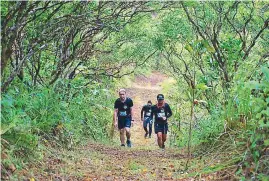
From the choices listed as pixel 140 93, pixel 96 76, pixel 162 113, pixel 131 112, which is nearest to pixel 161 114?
pixel 162 113

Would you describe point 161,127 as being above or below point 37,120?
below

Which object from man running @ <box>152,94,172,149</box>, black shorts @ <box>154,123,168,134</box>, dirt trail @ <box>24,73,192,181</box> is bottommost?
dirt trail @ <box>24,73,192,181</box>

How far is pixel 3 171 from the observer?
17.5 feet

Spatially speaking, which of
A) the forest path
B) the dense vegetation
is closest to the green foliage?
the dense vegetation

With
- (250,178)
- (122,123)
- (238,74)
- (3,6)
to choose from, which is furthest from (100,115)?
(250,178)

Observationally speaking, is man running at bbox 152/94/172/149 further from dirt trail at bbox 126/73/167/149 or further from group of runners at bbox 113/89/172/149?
dirt trail at bbox 126/73/167/149

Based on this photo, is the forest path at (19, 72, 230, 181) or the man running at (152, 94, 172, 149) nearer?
the forest path at (19, 72, 230, 181)

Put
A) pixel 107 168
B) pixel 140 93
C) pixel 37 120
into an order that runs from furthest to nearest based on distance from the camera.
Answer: pixel 140 93, pixel 37 120, pixel 107 168

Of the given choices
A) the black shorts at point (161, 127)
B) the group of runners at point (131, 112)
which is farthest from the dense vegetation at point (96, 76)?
the group of runners at point (131, 112)

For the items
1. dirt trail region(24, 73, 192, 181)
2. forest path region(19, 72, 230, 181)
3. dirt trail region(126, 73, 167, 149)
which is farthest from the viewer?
dirt trail region(126, 73, 167, 149)

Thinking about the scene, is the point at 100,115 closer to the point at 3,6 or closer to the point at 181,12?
the point at 181,12

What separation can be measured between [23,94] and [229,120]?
3440mm

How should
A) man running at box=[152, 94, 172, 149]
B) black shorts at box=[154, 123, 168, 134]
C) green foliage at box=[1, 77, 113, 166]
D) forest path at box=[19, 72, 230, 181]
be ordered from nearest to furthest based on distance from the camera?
green foliage at box=[1, 77, 113, 166], forest path at box=[19, 72, 230, 181], man running at box=[152, 94, 172, 149], black shorts at box=[154, 123, 168, 134]

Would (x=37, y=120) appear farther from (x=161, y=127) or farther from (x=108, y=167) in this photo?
(x=161, y=127)
